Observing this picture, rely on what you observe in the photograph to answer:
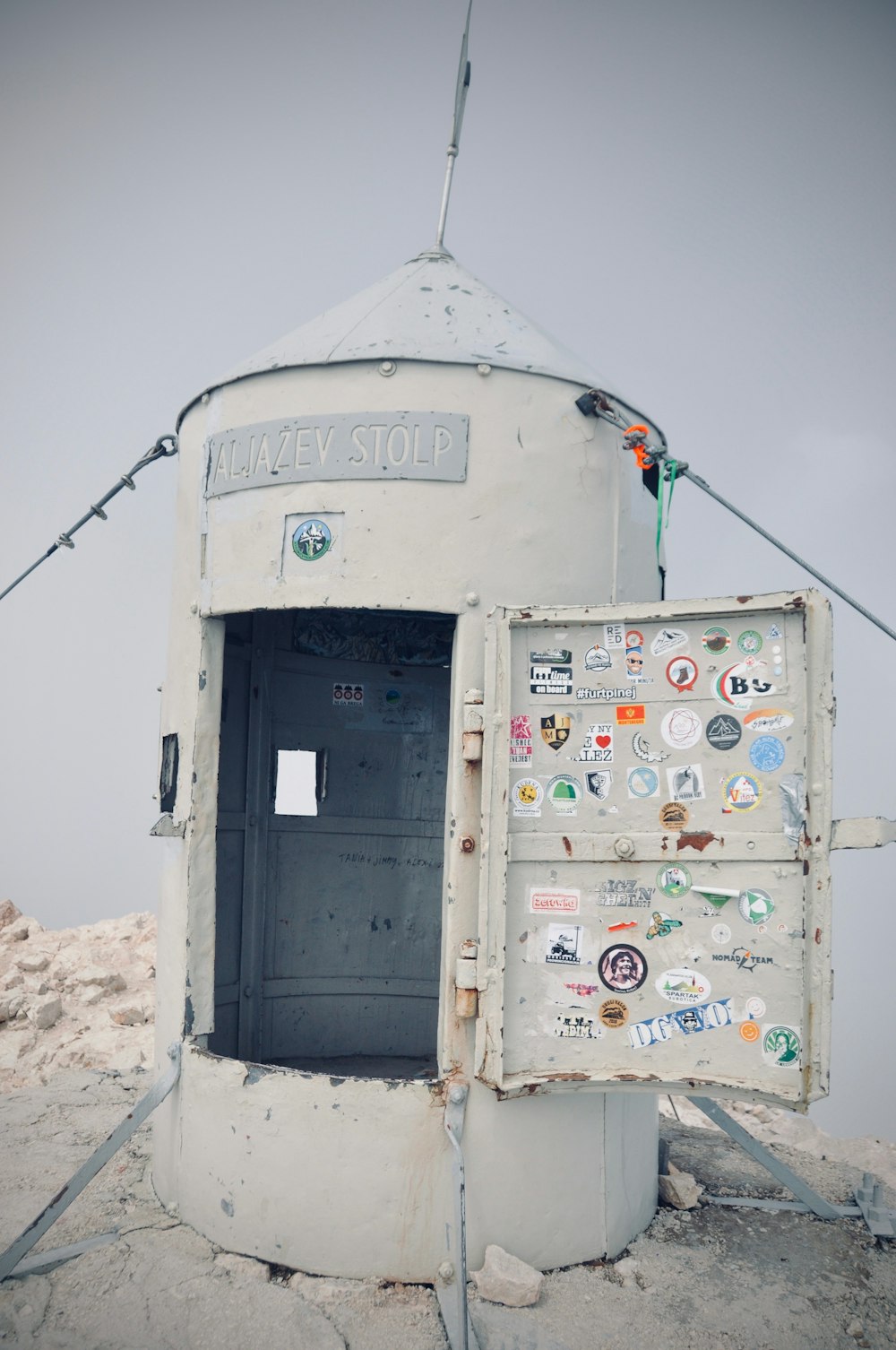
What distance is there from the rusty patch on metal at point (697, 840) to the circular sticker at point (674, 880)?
0.25 ft

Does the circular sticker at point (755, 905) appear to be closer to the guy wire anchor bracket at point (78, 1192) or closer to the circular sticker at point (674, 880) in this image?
the circular sticker at point (674, 880)

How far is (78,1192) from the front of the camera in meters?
4.19

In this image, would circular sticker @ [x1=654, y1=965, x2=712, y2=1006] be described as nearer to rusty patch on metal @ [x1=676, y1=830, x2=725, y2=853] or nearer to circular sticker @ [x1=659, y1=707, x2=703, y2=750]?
rusty patch on metal @ [x1=676, y1=830, x2=725, y2=853]

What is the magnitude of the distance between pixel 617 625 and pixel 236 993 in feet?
10.8

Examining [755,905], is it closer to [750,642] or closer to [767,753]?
[767,753]

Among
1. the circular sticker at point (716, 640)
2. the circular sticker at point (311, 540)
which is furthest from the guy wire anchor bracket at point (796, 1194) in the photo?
the circular sticker at point (311, 540)

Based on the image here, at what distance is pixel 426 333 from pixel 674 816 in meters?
2.22

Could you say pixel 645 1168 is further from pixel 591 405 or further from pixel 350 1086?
pixel 591 405

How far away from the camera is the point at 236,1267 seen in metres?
4.16

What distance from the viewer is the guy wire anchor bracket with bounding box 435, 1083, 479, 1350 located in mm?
3658

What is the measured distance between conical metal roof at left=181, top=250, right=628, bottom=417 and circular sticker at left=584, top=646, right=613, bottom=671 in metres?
1.20

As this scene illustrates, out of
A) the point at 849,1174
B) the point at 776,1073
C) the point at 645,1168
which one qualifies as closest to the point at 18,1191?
the point at 645,1168

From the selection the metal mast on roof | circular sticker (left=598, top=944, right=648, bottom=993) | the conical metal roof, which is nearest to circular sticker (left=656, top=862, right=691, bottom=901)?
circular sticker (left=598, top=944, right=648, bottom=993)

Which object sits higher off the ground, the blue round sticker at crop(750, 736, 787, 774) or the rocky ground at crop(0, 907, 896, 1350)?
the blue round sticker at crop(750, 736, 787, 774)
